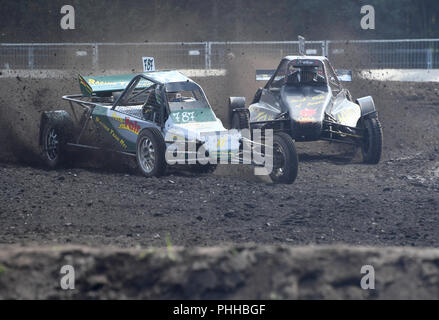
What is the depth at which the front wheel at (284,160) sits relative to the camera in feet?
30.2

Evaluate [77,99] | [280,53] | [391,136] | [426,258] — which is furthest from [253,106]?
[280,53]

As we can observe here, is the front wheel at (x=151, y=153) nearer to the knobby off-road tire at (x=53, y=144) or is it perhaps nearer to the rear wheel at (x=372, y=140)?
the knobby off-road tire at (x=53, y=144)

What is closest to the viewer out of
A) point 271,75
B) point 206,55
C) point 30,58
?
point 271,75

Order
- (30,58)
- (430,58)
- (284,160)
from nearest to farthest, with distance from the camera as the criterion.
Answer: (284,160)
(430,58)
(30,58)

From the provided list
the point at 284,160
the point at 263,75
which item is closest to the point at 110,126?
the point at 284,160

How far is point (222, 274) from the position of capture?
156 inches

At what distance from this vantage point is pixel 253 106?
36.5 ft

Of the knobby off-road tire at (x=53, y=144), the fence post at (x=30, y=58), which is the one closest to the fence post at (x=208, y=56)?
the fence post at (x=30, y=58)

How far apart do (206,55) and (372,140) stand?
36.4ft

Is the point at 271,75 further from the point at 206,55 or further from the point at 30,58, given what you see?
the point at 30,58

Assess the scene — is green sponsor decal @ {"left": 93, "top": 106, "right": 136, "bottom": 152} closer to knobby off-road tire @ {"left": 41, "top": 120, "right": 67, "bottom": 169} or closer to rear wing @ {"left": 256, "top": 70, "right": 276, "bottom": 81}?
knobby off-road tire @ {"left": 41, "top": 120, "right": 67, "bottom": 169}

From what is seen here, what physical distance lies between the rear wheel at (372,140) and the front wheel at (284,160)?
1945 mm

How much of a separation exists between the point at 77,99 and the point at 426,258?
778 centimetres
